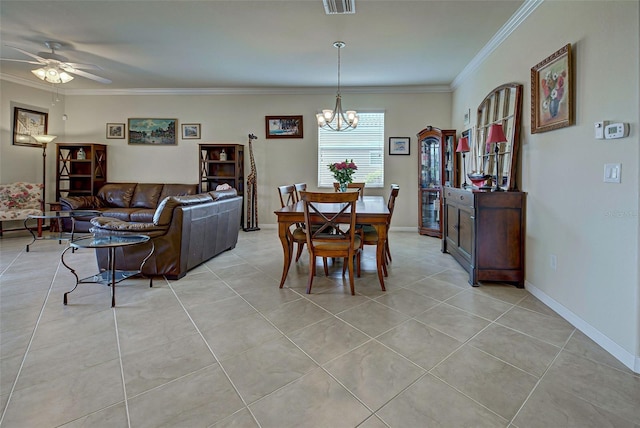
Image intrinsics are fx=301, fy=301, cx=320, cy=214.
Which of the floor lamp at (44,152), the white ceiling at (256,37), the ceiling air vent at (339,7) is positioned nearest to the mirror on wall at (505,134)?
the white ceiling at (256,37)

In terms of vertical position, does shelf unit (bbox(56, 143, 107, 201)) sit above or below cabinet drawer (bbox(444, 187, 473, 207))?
above

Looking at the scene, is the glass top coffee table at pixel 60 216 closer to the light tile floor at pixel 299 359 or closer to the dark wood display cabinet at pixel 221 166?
the light tile floor at pixel 299 359

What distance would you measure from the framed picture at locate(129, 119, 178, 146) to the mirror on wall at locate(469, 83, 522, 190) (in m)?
5.44

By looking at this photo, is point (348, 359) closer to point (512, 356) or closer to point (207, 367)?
point (207, 367)

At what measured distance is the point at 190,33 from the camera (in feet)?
11.7

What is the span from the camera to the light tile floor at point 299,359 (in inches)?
51.4

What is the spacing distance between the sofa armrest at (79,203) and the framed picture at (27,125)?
1.30 m

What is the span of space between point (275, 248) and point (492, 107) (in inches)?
131

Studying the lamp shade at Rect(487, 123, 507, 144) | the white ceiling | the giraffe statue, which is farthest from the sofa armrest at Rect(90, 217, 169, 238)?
the lamp shade at Rect(487, 123, 507, 144)

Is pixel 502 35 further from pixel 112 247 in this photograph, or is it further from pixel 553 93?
pixel 112 247

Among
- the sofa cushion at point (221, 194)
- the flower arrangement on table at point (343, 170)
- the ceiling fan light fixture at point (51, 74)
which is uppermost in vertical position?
the ceiling fan light fixture at point (51, 74)

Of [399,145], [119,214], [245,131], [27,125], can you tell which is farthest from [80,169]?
[399,145]

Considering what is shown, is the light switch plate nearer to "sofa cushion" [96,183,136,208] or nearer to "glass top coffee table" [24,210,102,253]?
"glass top coffee table" [24,210,102,253]

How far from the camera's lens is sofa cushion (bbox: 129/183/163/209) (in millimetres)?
5522
